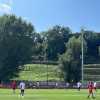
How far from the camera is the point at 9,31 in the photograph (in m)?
126

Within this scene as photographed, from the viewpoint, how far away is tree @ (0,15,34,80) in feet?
397

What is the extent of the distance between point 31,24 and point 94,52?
69.0 metres

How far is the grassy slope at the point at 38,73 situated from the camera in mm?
145125

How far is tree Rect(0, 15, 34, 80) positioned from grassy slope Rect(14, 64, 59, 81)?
52.9 ft

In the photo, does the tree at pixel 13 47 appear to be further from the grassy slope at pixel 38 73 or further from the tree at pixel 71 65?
the grassy slope at pixel 38 73

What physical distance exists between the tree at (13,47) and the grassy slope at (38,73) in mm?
16126

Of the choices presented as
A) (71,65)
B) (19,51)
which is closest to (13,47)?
(19,51)

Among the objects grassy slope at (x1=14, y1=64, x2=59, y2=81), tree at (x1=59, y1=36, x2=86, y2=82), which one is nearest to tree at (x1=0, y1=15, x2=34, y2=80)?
tree at (x1=59, y1=36, x2=86, y2=82)

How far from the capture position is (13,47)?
12231cm

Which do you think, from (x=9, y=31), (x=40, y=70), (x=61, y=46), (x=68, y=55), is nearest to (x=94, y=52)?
(x=61, y=46)

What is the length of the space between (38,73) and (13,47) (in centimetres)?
3646

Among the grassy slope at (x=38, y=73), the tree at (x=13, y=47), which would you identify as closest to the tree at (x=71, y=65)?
the tree at (x=13, y=47)

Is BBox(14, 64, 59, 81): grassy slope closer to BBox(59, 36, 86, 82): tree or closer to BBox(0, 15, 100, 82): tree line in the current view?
BBox(59, 36, 86, 82): tree

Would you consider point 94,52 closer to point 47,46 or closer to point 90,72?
point 47,46
